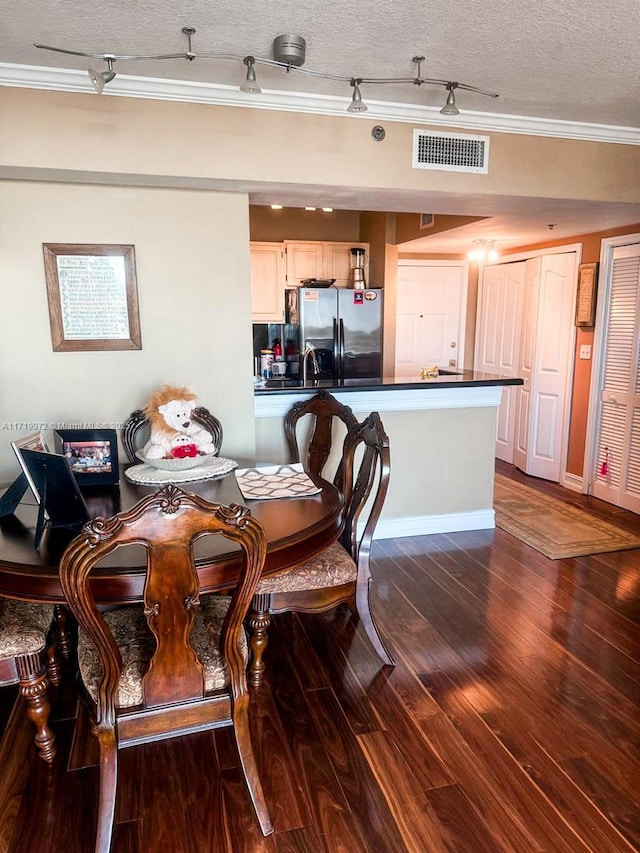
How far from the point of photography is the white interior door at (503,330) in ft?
18.0

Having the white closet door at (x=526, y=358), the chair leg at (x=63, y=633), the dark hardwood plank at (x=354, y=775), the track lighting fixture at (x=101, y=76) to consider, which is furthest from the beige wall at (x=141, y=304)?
the white closet door at (x=526, y=358)

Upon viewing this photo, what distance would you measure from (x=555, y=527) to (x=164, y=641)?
3225 millimetres

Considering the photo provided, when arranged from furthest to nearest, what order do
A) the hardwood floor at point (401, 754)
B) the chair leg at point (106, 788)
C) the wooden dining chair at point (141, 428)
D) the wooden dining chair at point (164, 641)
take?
the wooden dining chair at point (141, 428) < the hardwood floor at point (401, 754) < the chair leg at point (106, 788) < the wooden dining chair at point (164, 641)

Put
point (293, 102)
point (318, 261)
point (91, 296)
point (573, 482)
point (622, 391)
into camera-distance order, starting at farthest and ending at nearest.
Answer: point (318, 261), point (573, 482), point (622, 391), point (91, 296), point (293, 102)

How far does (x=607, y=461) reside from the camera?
14.9 feet

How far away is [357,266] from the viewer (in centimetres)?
Answer: 567

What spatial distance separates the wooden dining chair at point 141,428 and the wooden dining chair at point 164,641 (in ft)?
3.61

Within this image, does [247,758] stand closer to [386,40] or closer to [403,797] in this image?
[403,797]

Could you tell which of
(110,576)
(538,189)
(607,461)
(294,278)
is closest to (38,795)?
(110,576)

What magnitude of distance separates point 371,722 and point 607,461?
3.41 meters

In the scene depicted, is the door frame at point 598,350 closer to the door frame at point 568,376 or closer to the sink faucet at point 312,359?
the door frame at point 568,376

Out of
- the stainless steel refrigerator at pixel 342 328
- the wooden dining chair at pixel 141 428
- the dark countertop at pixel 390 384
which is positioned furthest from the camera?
the stainless steel refrigerator at pixel 342 328

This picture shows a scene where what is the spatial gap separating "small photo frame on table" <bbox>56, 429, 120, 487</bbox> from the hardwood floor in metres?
0.84

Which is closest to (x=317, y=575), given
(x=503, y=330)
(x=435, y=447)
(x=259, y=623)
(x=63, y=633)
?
(x=259, y=623)
